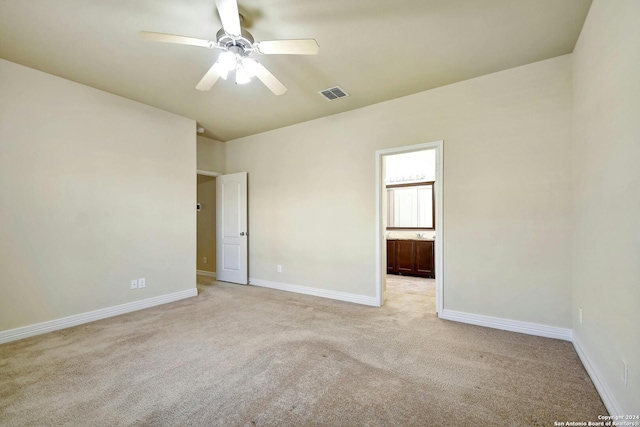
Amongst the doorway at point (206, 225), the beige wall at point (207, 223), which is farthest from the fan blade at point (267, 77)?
the beige wall at point (207, 223)

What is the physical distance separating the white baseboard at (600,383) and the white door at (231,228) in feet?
14.8

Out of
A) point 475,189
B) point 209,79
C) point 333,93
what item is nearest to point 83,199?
point 209,79

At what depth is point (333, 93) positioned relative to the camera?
3.43 m

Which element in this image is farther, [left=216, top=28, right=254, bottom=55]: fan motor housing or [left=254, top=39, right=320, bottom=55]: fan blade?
[left=216, top=28, right=254, bottom=55]: fan motor housing

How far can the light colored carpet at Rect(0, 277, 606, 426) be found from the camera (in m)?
1.66

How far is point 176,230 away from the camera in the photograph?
4.18 metres

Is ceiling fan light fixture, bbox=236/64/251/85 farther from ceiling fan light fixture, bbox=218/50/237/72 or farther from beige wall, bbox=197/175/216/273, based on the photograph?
beige wall, bbox=197/175/216/273

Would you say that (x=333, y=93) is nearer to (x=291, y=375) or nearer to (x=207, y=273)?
(x=291, y=375)

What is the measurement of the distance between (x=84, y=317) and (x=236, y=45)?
11.3 feet

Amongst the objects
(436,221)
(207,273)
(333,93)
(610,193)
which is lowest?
(207,273)

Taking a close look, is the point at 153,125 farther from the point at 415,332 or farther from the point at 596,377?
the point at 596,377

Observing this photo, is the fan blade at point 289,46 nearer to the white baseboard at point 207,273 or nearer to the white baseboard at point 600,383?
the white baseboard at point 600,383

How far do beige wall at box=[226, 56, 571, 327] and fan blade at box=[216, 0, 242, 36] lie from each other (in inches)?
90.9

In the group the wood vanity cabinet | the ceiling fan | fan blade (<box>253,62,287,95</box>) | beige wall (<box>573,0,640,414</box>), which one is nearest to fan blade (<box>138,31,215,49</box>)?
the ceiling fan
